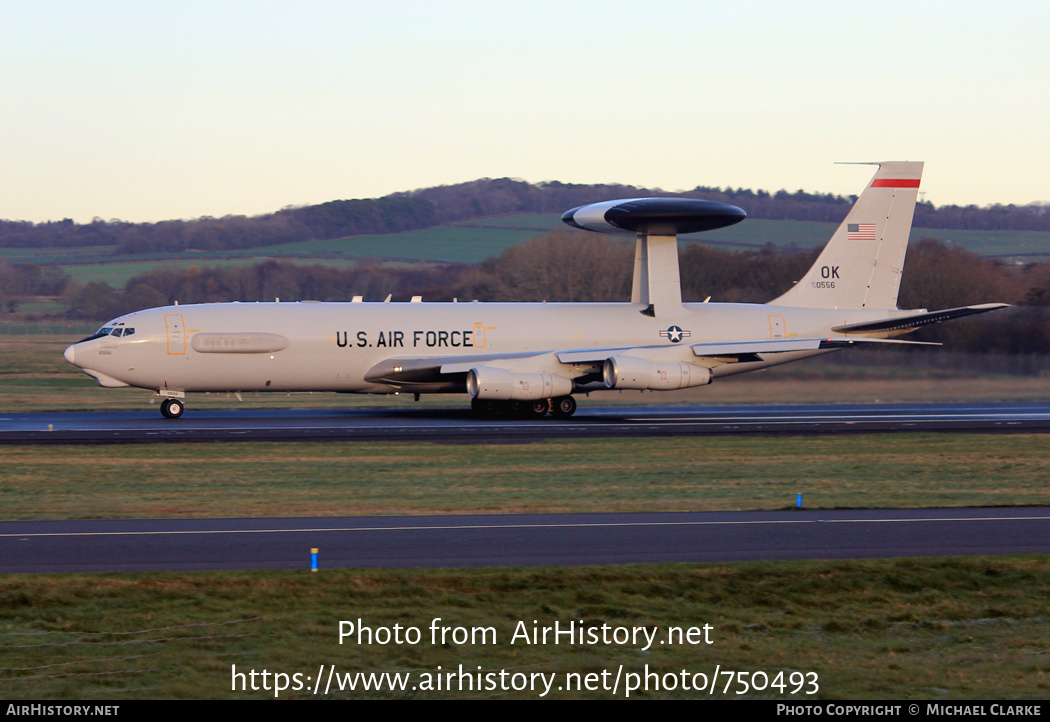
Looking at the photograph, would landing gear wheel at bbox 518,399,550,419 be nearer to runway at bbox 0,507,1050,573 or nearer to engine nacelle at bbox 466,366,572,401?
engine nacelle at bbox 466,366,572,401

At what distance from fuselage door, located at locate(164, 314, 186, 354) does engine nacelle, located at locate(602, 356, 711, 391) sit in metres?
15.3

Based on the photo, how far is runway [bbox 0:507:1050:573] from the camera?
1511 centimetres

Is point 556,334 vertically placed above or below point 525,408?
above

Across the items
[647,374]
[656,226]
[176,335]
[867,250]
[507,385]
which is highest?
[656,226]

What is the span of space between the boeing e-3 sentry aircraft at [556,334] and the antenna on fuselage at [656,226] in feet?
0.21

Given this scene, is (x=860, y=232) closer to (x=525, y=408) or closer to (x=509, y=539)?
(x=525, y=408)

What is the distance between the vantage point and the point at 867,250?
46.8 m

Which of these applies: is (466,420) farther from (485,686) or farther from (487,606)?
(485,686)

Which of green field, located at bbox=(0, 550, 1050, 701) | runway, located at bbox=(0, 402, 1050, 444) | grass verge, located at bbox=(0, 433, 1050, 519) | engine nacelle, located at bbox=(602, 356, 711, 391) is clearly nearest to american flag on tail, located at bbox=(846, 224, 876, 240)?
runway, located at bbox=(0, 402, 1050, 444)

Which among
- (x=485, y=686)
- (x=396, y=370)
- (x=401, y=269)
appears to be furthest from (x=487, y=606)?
(x=401, y=269)

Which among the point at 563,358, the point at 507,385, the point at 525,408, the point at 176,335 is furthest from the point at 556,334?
the point at 176,335

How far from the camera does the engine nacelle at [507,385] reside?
129 ft

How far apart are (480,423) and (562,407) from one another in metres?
4.42

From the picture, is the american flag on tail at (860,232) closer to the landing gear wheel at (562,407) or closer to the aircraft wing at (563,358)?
the aircraft wing at (563,358)
